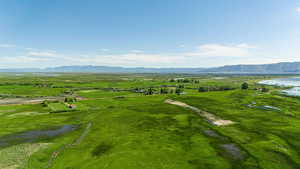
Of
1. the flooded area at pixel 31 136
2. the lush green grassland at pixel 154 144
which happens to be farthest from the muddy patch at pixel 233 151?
the flooded area at pixel 31 136

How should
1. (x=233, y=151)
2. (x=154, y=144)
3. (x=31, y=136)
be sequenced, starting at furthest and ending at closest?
(x=31, y=136)
(x=154, y=144)
(x=233, y=151)

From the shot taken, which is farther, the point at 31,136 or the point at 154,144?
the point at 31,136

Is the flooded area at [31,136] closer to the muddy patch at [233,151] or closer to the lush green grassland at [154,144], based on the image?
the lush green grassland at [154,144]

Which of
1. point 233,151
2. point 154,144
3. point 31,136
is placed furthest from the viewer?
point 31,136

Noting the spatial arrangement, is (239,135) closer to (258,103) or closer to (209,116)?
(209,116)

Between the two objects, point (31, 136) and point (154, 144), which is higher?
point (154, 144)

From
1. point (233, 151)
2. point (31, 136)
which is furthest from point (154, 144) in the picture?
point (31, 136)

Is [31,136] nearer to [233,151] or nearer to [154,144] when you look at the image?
[154,144]

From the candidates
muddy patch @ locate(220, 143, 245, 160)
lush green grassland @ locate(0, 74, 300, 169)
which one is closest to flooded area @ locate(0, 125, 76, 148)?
lush green grassland @ locate(0, 74, 300, 169)

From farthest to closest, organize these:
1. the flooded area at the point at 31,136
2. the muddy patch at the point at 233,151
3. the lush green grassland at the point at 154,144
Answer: the flooded area at the point at 31,136
the muddy patch at the point at 233,151
the lush green grassland at the point at 154,144
